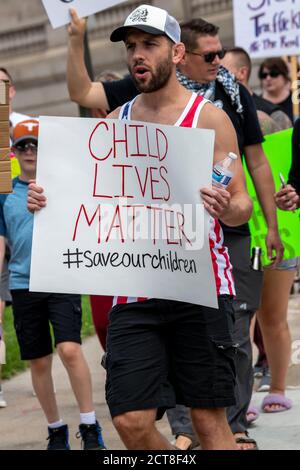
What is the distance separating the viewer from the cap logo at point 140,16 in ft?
15.5

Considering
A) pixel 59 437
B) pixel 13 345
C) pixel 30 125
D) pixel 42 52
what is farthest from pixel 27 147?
pixel 42 52

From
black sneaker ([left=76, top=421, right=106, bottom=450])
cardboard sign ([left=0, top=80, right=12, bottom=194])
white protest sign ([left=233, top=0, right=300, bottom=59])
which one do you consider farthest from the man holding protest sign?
white protest sign ([left=233, top=0, right=300, bottom=59])

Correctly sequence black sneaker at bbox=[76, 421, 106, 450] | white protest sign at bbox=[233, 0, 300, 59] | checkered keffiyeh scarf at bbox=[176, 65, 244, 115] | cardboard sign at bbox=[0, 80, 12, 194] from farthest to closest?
white protest sign at bbox=[233, 0, 300, 59]
black sneaker at bbox=[76, 421, 106, 450]
checkered keffiyeh scarf at bbox=[176, 65, 244, 115]
cardboard sign at bbox=[0, 80, 12, 194]

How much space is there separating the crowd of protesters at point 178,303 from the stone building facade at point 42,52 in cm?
1430

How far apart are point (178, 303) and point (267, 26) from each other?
6.56 metres

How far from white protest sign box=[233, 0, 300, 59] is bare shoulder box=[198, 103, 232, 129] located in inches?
226

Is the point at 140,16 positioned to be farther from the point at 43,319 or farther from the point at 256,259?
the point at 43,319

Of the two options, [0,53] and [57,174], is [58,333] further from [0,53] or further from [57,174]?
[0,53]

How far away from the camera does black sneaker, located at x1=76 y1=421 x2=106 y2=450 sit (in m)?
6.32

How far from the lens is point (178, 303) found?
15.1ft

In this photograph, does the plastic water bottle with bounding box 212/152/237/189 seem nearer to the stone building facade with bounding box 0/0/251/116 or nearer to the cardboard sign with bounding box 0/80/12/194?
the cardboard sign with bounding box 0/80/12/194

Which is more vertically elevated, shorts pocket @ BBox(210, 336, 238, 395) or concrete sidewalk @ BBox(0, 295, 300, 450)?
shorts pocket @ BBox(210, 336, 238, 395)
